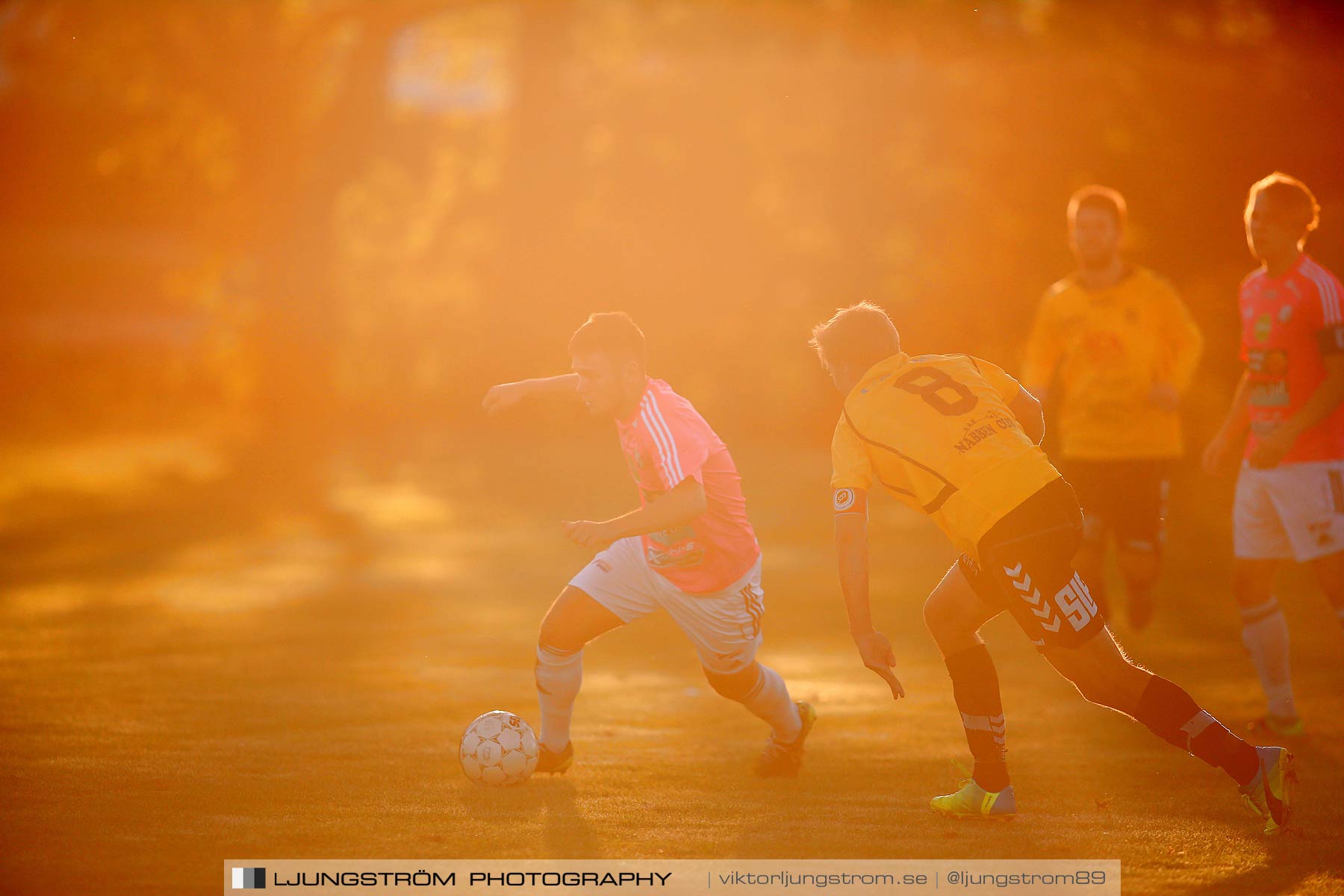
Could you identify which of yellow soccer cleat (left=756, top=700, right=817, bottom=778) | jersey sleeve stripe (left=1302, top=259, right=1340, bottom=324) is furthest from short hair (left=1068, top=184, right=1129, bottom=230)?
yellow soccer cleat (left=756, top=700, right=817, bottom=778)

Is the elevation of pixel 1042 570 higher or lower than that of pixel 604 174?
lower

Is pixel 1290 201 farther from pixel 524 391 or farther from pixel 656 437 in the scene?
pixel 524 391

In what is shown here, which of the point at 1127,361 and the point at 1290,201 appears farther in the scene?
the point at 1127,361

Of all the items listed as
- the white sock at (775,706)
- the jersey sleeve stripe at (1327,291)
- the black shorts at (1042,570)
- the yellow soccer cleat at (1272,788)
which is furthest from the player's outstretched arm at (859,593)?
the jersey sleeve stripe at (1327,291)

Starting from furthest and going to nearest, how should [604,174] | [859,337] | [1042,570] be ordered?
1. [604,174]
2. [859,337]
3. [1042,570]

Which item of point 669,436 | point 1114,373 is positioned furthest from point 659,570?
point 1114,373

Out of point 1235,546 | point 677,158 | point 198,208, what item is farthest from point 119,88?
point 1235,546

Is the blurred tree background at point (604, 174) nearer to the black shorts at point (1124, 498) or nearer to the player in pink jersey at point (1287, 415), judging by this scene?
the black shorts at point (1124, 498)

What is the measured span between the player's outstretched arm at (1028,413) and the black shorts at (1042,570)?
0.43 metres

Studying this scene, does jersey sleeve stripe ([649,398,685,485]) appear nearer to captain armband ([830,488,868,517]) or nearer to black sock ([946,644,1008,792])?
captain armband ([830,488,868,517])

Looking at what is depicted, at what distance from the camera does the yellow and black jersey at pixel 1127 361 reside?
27.2 feet

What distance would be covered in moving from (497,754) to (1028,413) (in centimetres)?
240

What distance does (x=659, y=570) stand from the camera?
5.85 meters

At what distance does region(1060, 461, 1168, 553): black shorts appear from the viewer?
8.38 meters
